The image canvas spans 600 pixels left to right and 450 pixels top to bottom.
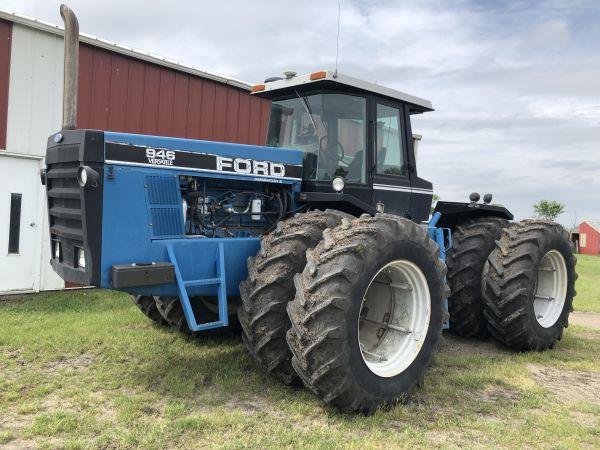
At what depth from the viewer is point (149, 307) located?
6.10 m

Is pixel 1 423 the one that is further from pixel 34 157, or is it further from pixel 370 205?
pixel 34 157

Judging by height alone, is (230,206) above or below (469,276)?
above

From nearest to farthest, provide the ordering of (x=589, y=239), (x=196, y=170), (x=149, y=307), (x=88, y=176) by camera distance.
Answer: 1. (x=88, y=176)
2. (x=196, y=170)
3. (x=149, y=307)
4. (x=589, y=239)

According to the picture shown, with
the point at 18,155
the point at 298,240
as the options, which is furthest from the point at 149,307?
the point at 18,155

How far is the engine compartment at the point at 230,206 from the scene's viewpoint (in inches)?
186

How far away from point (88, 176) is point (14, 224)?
5637mm

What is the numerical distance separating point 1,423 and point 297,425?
6.70 ft

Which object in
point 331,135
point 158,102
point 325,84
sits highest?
point 158,102

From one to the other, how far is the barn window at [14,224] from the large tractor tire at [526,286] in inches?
282

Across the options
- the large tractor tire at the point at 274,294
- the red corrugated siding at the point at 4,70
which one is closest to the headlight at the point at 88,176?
the large tractor tire at the point at 274,294

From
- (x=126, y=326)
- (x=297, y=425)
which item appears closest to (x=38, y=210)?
(x=126, y=326)

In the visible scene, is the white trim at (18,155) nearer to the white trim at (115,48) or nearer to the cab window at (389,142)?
the white trim at (115,48)

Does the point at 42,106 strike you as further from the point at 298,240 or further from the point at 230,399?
the point at 230,399

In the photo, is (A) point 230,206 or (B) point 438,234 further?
(B) point 438,234
